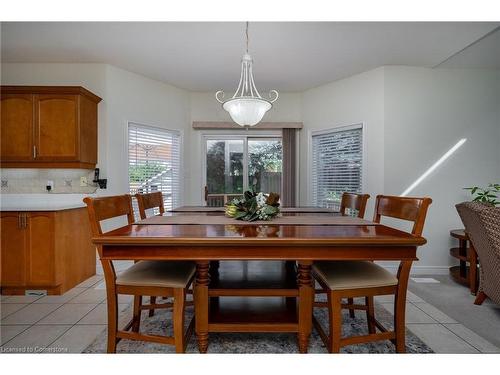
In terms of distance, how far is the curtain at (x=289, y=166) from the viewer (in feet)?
14.0

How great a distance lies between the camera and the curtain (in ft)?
14.0

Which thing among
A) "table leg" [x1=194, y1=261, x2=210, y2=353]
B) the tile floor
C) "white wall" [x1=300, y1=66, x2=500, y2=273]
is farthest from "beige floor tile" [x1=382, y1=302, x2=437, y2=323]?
"table leg" [x1=194, y1=261, x2=210, y2=353]

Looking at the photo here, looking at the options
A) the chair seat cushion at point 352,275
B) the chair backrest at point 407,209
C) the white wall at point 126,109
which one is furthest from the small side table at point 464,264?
the white wall at point 126,109

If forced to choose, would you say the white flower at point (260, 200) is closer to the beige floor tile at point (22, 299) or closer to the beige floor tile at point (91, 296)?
the beige floor tile at point (91, 296)

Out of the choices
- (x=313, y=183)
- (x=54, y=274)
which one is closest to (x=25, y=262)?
(x=54, y=274)

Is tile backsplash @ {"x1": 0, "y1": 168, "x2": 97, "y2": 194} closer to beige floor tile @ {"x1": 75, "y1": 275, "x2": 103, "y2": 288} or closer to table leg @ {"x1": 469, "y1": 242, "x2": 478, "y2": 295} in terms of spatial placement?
beige floor tile @ {"x1": 75, "y1": 275, "x2": 103, "y2": 288}

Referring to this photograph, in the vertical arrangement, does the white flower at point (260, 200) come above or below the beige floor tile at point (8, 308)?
above

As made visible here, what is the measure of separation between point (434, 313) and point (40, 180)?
4.25m

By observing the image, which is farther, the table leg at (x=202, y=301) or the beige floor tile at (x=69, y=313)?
the beige floor tile at (x=69, y=313)

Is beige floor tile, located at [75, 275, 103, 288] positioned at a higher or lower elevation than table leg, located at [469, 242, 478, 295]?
lower

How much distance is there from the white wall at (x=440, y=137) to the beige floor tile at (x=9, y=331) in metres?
3.78

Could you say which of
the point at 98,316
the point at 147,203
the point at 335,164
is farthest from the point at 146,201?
the point at 335,164

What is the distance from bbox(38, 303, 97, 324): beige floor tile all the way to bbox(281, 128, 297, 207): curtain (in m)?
2.89
